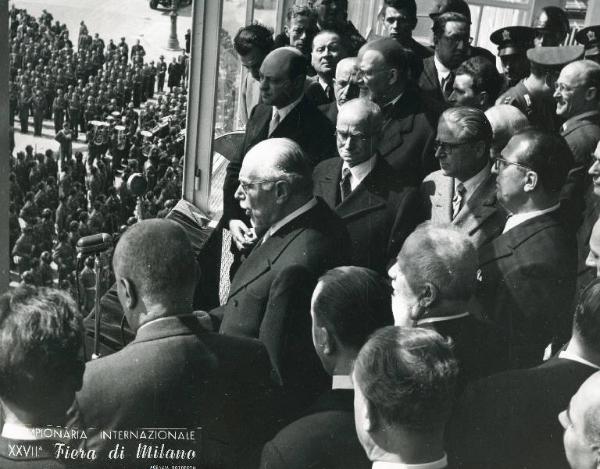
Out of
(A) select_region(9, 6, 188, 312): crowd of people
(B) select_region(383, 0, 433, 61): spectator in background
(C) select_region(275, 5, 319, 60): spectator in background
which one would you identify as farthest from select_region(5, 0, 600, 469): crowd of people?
(A) select_region(9, 6, 188, 312): crowd of people

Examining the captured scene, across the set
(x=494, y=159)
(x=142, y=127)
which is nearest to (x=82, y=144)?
(x=142, y=127)

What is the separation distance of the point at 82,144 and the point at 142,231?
1931 cm

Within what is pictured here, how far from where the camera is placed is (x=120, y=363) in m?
2.01

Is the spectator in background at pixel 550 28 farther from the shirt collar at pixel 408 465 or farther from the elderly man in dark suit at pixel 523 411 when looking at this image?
the shirt collar at pixel 408 465

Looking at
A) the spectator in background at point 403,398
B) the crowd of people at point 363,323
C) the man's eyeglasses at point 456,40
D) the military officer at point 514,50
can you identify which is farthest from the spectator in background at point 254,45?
the spectator in background at point 403,398

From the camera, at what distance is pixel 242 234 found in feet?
12.2

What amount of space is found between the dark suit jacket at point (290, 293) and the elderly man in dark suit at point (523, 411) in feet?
1.99

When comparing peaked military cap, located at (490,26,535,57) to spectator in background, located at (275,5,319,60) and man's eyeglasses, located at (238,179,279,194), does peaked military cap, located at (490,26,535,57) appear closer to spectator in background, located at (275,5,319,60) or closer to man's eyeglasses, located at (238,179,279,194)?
spectator in background, located at (275,5,319,60)

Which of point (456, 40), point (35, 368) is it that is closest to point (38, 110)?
point (456, 40)

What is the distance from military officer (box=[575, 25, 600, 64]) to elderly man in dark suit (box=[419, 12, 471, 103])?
1041 millimetres

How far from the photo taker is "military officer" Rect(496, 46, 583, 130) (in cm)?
461

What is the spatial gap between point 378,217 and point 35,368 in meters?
1.83

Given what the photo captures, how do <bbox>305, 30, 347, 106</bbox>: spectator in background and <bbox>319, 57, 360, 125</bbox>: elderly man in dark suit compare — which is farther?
<bbox>305, 30, 347, 106</bbox>: spectator in background

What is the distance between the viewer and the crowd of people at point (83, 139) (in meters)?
10.9
